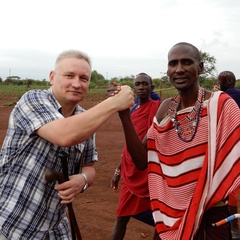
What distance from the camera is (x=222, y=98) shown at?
222 centimetres

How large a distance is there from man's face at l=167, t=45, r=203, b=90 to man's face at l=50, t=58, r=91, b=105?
0.59 metres

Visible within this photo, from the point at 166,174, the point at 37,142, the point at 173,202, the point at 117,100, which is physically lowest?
the point at 173,202

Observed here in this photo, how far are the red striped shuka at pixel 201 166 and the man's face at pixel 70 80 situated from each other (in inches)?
26.0

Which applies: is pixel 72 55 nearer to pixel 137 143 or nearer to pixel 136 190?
pixel 137 143

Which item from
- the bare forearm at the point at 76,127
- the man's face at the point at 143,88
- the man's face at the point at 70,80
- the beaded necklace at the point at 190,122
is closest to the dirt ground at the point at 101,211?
the man's face at the point at 143,88

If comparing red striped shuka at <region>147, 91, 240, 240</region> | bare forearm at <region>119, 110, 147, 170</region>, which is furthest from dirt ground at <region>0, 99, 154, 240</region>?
red striped shuka at <region>147, 91, 240, 240</region>

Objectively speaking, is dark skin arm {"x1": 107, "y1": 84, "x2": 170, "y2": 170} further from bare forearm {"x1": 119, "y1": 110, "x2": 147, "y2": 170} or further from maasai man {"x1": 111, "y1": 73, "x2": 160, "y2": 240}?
maasai man {"x1": 111, "y1": 73, "x2": 160, "y2": 240}

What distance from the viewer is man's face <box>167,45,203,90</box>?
7.59ft

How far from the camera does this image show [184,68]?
2309mm

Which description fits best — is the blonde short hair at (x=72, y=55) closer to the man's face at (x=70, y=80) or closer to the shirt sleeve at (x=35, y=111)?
the man's face at (x=70, y=80)

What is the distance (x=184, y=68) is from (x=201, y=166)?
0.59m

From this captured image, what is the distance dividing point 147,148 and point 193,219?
560 millimetres

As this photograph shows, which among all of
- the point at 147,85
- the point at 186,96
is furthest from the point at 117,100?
the point at 147,85

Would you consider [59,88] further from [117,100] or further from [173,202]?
[173,202]
